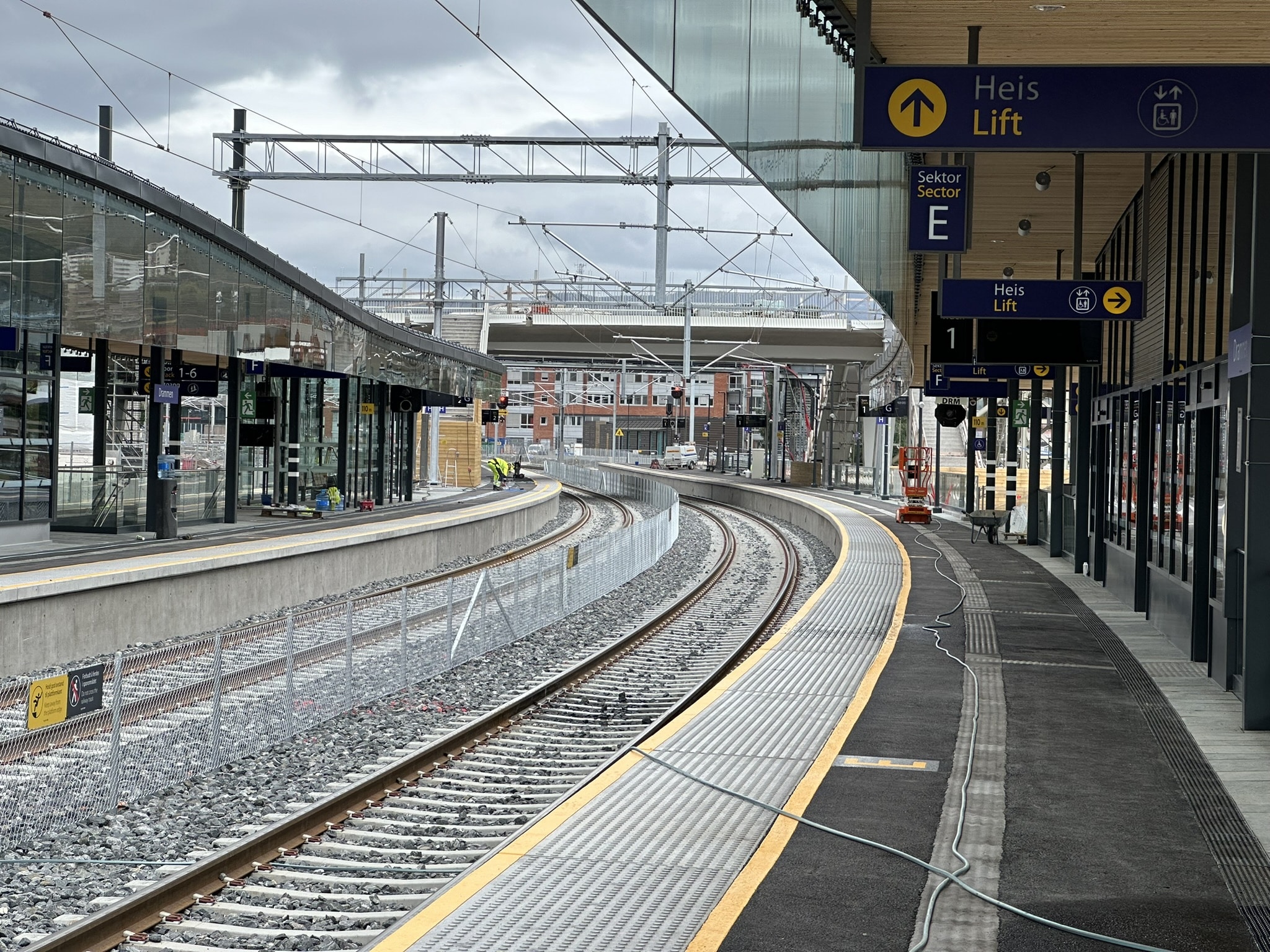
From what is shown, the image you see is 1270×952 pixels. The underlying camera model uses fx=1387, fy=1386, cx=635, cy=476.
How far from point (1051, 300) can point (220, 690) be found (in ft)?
29.6

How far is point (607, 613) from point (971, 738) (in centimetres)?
1171

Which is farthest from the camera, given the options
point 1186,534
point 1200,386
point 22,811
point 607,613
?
point 607,613

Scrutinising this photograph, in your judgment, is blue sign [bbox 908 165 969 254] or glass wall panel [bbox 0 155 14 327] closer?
blue sign [bbox 908 165 969 254]

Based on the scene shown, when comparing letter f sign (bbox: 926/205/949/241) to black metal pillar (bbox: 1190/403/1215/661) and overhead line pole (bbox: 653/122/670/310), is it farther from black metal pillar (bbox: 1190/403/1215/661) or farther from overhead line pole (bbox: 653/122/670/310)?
overhead line pole (bbox: 653/122/670/310)

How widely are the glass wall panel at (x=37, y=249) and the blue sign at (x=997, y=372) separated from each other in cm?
1340

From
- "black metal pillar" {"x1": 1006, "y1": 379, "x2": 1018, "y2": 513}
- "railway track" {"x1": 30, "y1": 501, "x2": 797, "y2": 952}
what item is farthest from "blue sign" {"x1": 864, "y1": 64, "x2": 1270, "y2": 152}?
"black metal pillar" {"x1": 1006, "y1": 379, "x2": 1018, "y2": 513}

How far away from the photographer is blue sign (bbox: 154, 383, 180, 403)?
72.6 feet

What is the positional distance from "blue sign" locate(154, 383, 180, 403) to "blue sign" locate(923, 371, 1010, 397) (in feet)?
49.1

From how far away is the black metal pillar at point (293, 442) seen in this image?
104ft

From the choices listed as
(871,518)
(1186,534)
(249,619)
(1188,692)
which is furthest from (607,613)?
(871,518)

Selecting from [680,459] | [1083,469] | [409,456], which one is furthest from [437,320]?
[680,459]

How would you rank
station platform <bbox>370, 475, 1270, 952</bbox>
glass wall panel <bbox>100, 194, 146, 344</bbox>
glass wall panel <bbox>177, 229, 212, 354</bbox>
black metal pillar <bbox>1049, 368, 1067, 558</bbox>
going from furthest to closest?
black metal pillar <bbox>1049, 368, 1067, 558</bbox> < glass wall panel <bbox>177, 229, 212, 354</bbox> < glass wall panel <bbox>100, 194, 146, 344</bbox> < station platform <bbox>370, 475, 1270, 952</bbox>

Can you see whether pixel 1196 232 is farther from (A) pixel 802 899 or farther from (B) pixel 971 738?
(A) pixel 802 899

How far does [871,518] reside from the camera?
38000 millimetres
